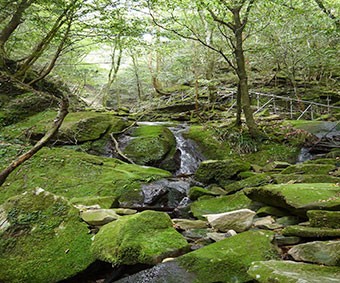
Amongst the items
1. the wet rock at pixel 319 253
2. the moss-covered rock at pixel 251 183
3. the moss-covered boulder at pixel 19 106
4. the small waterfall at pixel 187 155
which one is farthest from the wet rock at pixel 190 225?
the moss-covered boulder at pixel 19 106

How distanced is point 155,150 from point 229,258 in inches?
259

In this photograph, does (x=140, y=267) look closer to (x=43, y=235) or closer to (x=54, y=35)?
(x=43, y=235)

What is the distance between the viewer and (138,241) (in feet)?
11.0

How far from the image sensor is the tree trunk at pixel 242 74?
907cm

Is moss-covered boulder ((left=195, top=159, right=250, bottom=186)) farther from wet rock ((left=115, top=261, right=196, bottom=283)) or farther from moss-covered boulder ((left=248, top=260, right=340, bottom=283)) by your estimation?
moss-covered boulder ((left=248, top=260, right=340, bottom=283))

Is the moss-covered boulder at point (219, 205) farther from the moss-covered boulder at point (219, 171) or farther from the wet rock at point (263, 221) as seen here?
the moss-covered boulder at point (219, 171)

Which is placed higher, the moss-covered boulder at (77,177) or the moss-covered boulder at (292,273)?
the moss-covered boulder at (292,273)

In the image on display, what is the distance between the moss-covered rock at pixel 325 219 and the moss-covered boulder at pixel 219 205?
1.85 meters

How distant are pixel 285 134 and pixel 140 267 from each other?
791 cm

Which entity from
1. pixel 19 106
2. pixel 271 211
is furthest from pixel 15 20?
pixel 271 211

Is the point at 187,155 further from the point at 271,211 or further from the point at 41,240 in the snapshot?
the point at 41,240

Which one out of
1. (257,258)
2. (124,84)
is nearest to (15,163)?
(257,258)

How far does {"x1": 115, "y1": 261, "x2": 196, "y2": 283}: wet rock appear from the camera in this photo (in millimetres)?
2861

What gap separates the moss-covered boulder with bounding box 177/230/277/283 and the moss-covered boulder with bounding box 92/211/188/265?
1.01ft
